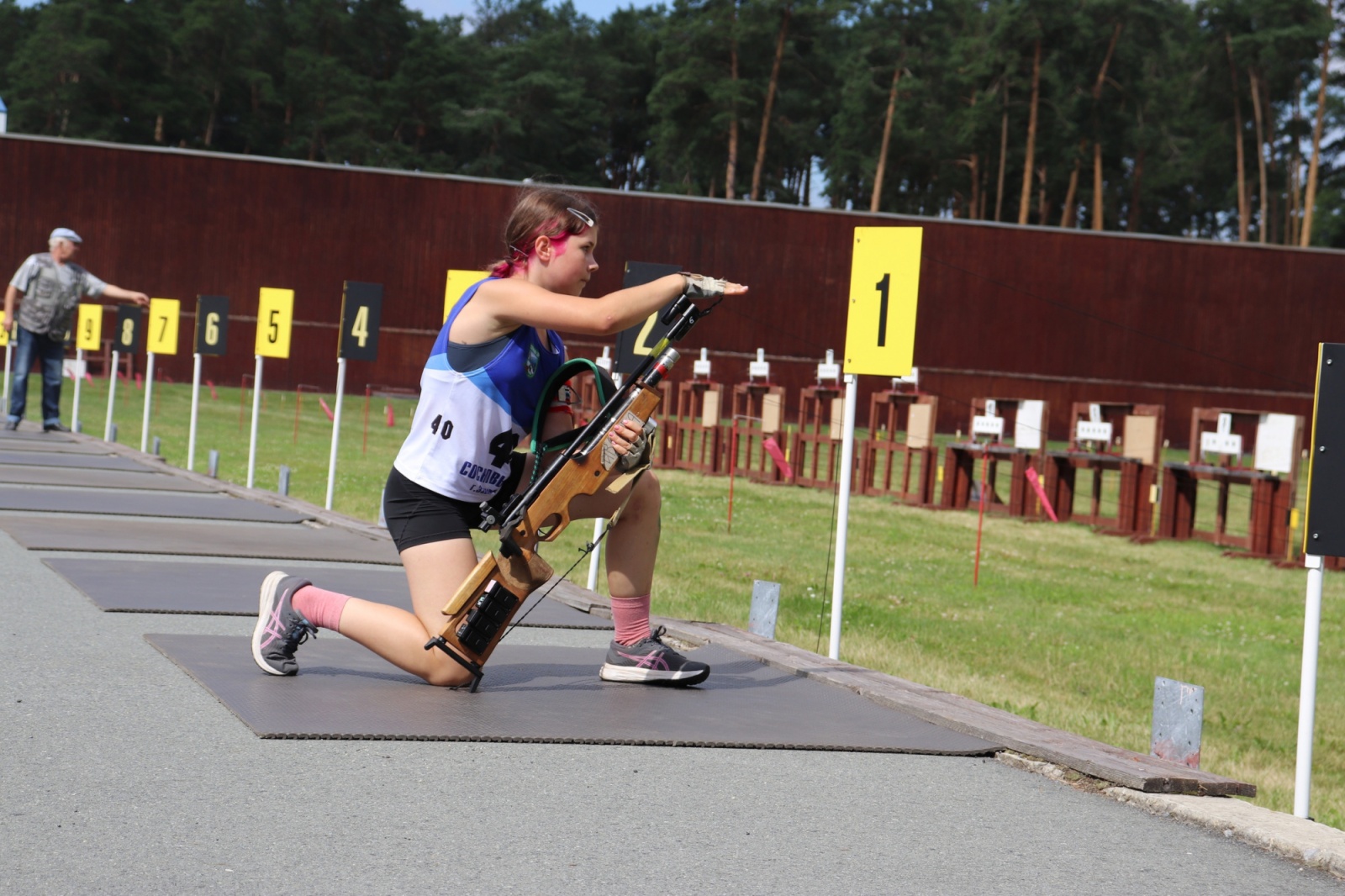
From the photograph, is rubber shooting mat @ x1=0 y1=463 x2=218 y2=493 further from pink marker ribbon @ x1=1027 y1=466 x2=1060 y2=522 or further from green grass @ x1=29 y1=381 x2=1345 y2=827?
pink marker ribbon @ x1=1027 y1=466 x2=1060 y2=522

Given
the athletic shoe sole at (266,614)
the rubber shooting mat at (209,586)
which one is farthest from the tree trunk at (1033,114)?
the athletic shoe sole at (266,614)

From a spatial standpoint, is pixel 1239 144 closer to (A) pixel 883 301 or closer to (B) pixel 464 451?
(A) pixel 883 301

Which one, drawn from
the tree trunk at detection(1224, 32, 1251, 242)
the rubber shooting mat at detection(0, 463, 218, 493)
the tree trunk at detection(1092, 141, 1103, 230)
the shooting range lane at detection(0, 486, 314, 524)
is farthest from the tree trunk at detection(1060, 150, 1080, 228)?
Answer: the shooting range lane at detection(0, 486, 314, 524)

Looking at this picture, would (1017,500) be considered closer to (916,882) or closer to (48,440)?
(48,440)

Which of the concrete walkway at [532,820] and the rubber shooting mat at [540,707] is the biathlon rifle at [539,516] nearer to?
the rubber shooting mat at [540,707]

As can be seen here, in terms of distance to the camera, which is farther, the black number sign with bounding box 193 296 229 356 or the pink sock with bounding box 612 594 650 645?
the black number sign with bounding box 193 296 229 356

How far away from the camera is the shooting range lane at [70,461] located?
488 inches

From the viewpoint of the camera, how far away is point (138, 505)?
9812 mm

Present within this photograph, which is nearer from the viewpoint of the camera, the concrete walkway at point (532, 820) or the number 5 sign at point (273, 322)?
the concrete walkway at point (532, 820)

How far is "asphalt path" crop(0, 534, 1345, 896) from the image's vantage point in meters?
2.73

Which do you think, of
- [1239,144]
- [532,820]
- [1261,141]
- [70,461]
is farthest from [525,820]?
[1239,144]

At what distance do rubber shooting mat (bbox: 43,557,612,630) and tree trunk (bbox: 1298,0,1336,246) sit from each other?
46.2 m

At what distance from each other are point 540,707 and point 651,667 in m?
0.56

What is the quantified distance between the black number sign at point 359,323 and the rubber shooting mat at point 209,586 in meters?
3.80
